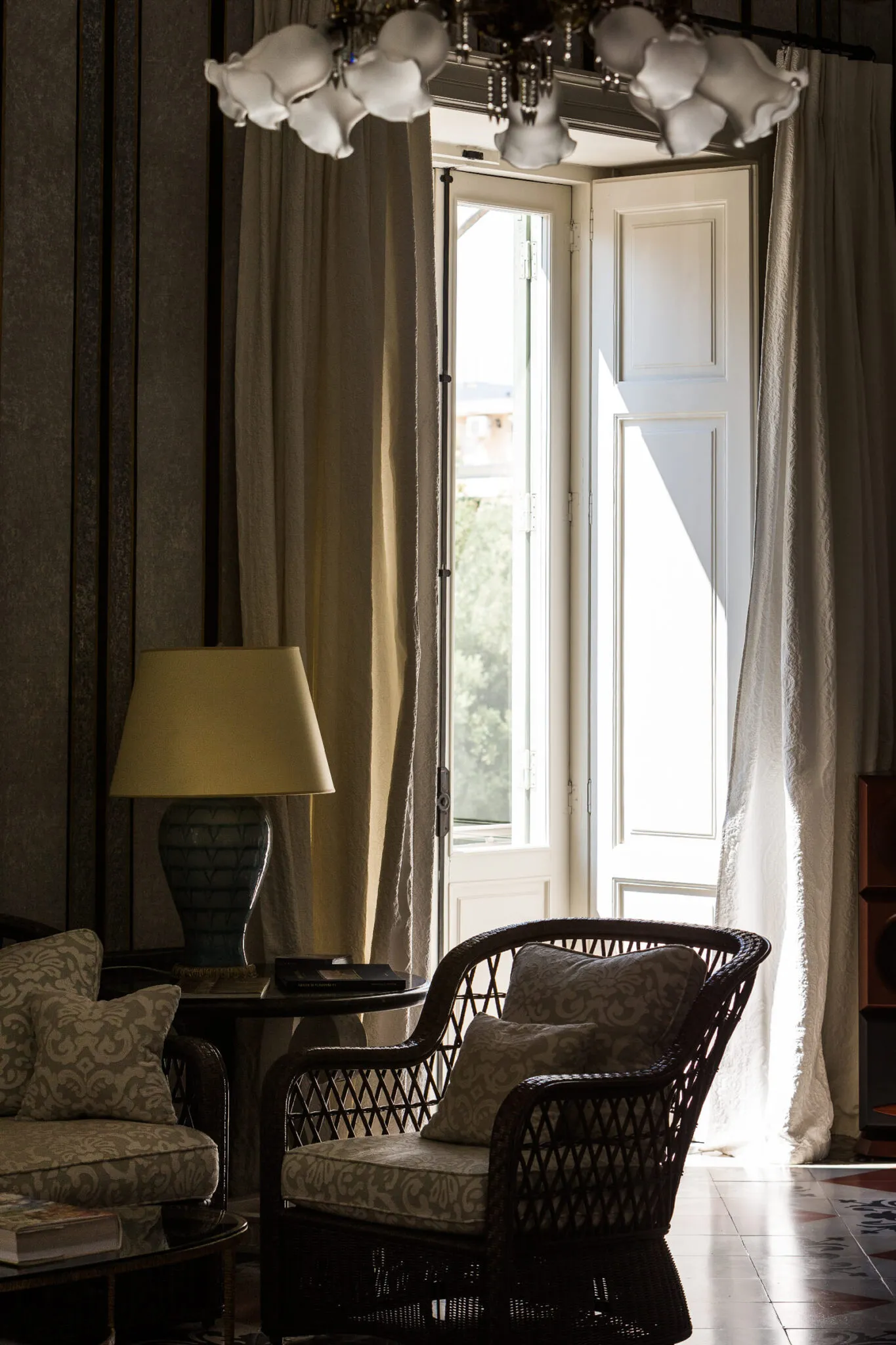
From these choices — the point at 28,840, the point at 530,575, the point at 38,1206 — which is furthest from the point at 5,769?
the point at 530,575

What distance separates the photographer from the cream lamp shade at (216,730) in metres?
3.49

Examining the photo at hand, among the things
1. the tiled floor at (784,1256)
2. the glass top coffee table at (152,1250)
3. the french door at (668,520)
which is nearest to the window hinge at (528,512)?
the french door at (668,520)

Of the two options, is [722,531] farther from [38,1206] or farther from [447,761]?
[38,1206]

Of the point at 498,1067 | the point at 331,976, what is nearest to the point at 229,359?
the point at 331,976

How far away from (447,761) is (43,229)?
Result: 68.7 inches

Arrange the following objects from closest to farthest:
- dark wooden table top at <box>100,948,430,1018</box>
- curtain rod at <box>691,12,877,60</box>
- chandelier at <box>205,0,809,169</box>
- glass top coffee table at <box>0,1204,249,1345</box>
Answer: chandelier at <box>205,0,809,169</box> → glass top coffee table at <box>0,1204,249,1345</box> → dark wooden table top at <box>100,948,430,1018</box> → curtain rod at <box>691,12,877,60</box>

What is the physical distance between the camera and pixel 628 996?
318cm

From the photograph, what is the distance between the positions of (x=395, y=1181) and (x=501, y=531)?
2554 millimetres

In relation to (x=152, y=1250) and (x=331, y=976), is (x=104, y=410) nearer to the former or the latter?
(x=331, y=976)

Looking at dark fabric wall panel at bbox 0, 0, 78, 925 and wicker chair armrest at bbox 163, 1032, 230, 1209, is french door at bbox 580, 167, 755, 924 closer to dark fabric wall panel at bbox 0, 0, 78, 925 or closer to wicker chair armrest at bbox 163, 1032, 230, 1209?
dark fabric wall panel at bbox 0, 0, 78, 925

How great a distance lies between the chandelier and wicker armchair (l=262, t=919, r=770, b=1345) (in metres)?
1.58

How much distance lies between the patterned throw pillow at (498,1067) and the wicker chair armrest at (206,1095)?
1.27ft

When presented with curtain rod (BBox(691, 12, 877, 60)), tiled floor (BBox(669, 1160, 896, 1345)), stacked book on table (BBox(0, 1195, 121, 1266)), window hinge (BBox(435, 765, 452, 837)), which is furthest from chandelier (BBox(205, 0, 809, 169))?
curtain rod (BBox(691, 12, 877, 60))

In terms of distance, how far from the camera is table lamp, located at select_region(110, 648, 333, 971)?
3504 millimetres
